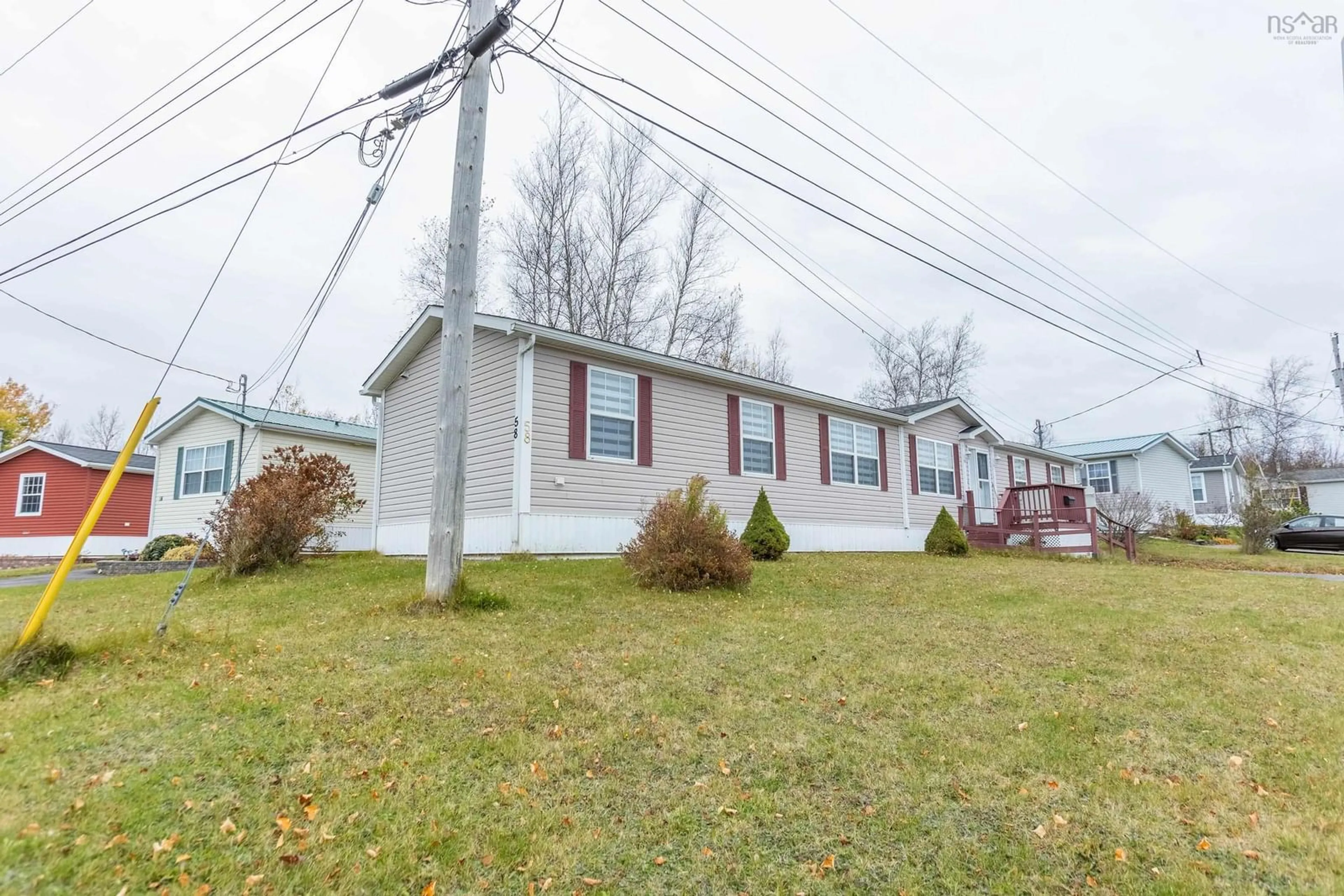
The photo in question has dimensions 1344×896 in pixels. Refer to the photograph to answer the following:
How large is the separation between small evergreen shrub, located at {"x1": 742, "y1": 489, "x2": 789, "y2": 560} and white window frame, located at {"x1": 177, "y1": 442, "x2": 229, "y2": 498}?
14.1 m

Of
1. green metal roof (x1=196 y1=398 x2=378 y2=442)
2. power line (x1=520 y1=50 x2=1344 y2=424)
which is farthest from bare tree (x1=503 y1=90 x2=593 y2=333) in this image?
power line (x1=520 y1=50 x2=1344 y2=424)

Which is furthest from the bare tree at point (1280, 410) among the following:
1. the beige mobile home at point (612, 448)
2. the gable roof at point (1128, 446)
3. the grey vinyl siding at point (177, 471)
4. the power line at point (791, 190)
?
Result: the grey vinyl siding at point (177, 471)

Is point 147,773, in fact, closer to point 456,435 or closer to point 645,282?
point 456,435

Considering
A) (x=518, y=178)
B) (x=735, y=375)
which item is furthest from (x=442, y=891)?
(x=518, y=178)

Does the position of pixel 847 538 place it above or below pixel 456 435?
below

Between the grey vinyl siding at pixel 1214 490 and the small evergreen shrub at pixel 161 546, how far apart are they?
136 feet

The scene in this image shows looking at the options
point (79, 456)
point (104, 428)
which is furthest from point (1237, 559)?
point (104, 428)

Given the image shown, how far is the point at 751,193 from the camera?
34.6ft

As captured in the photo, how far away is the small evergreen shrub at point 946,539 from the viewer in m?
14.3

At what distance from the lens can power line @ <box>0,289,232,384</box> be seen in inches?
552

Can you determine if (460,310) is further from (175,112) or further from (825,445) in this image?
(825,445)

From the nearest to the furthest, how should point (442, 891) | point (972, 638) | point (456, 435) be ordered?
point (442, 891), point (972, 638), point (456, 435)

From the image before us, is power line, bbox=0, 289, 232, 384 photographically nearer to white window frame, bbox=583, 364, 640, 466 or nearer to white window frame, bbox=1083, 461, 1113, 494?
white window frame, bbox=583, 364, 640, 466

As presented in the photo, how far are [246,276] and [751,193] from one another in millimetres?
12380
